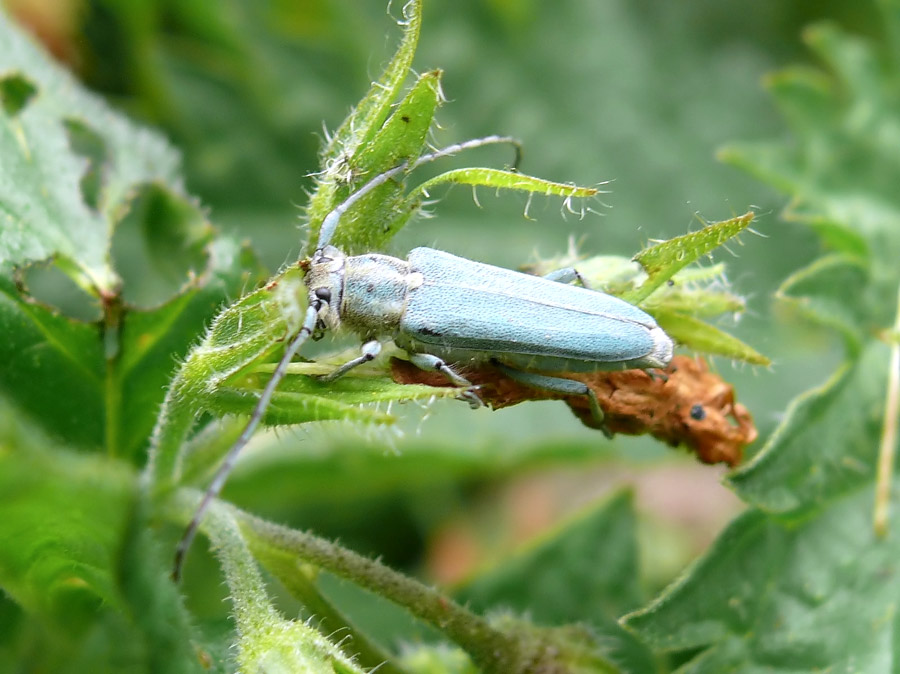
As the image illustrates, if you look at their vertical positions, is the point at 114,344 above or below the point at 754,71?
below

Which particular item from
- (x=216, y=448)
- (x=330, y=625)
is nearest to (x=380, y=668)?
(x=330, y=625)

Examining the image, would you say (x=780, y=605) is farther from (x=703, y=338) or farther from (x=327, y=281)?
(x=327, y=281)

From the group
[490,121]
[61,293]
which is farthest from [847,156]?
[61,293]

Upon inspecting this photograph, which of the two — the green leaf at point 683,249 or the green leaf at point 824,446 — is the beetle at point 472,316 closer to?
the green leaf at point 683,249

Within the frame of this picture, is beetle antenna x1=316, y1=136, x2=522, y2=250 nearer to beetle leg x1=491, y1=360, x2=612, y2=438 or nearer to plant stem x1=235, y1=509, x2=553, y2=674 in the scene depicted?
beetle leg x1=491, y1=360, x2=612, y2=438

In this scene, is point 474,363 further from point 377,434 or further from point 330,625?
point 330,625

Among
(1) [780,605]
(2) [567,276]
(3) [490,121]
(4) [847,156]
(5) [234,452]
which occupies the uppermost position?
(3) [490,121]
